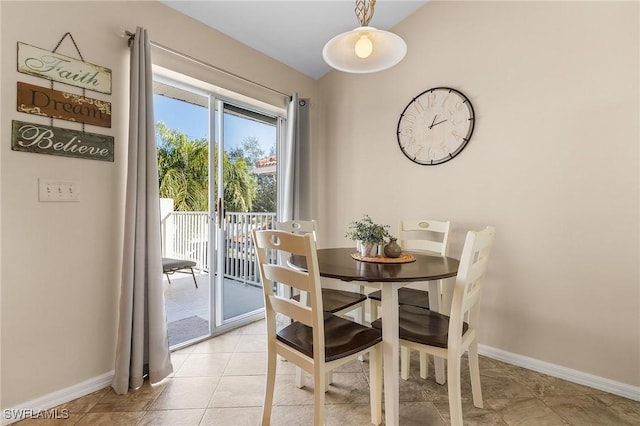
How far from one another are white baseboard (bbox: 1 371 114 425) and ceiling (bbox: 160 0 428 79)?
252 centimetres

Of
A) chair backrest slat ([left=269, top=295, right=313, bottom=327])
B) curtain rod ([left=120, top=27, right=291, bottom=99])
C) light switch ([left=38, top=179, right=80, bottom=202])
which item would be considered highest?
curtain rod ([left=120, top=27, right=291, bottom=99])

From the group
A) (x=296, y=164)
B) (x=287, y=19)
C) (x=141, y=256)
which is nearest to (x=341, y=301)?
(x=141, y=256)

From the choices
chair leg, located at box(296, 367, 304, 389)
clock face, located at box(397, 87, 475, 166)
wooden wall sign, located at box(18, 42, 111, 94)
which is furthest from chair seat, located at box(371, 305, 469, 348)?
wooden wall sign, located at box(18, 42, 111, 94)

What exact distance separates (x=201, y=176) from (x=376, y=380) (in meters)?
3.15

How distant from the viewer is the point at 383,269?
5.06ft

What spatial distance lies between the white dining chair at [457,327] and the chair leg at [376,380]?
0.15 meters

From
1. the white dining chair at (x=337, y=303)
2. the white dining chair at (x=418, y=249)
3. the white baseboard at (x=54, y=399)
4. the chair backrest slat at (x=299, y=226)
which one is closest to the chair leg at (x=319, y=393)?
the white dining chair at (x=337, y=303)

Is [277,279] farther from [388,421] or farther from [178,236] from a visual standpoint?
[178,236]

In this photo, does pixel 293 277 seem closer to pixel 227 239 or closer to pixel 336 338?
pixel 336 338

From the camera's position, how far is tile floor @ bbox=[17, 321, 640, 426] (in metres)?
1.59

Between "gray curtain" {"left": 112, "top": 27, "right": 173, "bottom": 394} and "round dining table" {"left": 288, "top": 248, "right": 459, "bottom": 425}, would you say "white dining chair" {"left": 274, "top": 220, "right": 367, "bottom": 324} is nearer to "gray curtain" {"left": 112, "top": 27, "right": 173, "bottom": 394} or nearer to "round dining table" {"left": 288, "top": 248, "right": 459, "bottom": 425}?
"round dining table" {"left": 288, "top": 248, "right": 459, "bottom": 425}

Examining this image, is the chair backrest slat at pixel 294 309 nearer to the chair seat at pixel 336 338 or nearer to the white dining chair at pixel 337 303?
the chair seat at pixel 336 338

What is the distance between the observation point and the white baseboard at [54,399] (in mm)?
1552

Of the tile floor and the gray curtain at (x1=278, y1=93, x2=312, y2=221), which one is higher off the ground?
the gray curtain at (x1=278, y1=93, x2=312, y2=221)
